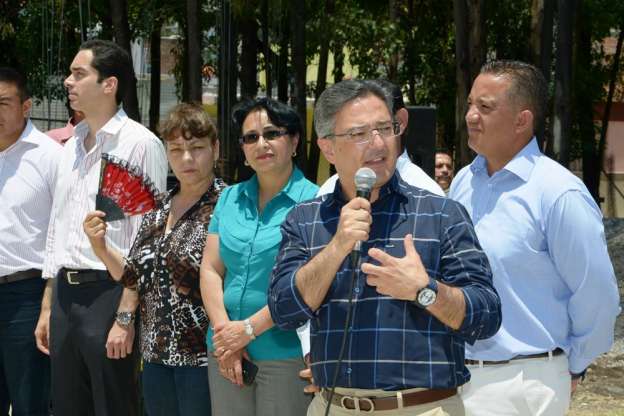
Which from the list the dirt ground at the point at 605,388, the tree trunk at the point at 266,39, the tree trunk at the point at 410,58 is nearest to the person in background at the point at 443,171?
the dirt ground at the point at 605,388

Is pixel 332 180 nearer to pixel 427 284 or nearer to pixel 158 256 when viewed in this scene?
pixel 158 256

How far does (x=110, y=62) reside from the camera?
5.86 metres

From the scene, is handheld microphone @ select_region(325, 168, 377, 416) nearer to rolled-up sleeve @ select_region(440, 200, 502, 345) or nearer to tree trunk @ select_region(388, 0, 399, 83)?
rolled-up sleeve @ select_region(440, 200, 502, 345)

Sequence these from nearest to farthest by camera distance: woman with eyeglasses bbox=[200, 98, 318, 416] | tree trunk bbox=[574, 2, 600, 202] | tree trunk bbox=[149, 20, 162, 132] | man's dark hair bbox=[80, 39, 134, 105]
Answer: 1. woman with eyeglasses bbox=[200, 98, 318, 416]
2. man's dark hair bbox=[80, 39, 134, 105]
3. tree trunk bbox=[574, 2, 600, 202]
4. tree trunk bbox=[149, 20, 162, 132]

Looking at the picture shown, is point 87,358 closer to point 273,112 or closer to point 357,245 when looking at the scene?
point 273,112

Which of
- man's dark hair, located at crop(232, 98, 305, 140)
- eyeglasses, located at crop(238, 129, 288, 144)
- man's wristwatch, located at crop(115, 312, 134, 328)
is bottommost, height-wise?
man's wristwatch, located at crop(115, 312, 134, 328)

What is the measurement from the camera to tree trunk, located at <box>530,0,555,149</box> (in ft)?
54.5

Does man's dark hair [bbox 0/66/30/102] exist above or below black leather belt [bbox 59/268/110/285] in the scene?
above

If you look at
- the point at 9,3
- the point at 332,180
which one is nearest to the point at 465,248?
the point at 332,180

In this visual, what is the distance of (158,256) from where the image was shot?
17.0ft

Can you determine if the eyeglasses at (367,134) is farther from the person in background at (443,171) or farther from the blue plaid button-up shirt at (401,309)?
the person in background at (443,171)

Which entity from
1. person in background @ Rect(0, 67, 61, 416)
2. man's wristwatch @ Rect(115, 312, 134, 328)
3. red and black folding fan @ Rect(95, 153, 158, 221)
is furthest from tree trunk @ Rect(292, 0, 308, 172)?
man's wristwatch @ Rect(115, 312, 134, 328)

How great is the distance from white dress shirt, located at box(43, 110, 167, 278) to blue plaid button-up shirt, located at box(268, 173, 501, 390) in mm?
2311

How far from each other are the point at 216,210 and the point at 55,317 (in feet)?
4.12
